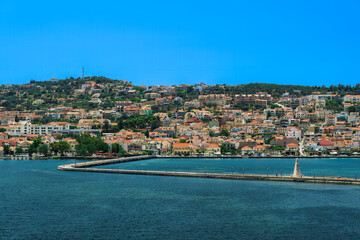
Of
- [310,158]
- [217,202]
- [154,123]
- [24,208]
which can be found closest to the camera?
[24,208]

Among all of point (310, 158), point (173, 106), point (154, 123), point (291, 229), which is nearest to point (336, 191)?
point (291, 229)

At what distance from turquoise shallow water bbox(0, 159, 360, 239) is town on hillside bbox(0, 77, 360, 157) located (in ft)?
149

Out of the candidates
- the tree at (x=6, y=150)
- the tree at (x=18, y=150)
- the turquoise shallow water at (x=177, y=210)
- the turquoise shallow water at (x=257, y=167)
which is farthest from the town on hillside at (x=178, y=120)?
the turquoise shallow water at (x=177, y=210)

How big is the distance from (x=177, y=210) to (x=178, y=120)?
→ 3721 inches

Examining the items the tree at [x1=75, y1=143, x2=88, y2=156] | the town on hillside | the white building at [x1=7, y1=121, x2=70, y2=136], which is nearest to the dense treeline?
the town on hillside

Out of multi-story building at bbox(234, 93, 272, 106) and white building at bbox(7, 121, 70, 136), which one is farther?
multi-story building at bbox(234, 93, 272, 106)

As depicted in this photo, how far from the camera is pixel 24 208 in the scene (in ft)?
100

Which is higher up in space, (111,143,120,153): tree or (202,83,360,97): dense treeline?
(202,83,360,97): dense treeline

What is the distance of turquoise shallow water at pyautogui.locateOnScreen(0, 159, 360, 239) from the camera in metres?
24.3

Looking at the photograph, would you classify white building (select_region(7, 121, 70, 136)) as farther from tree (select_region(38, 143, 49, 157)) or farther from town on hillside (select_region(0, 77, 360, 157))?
tree (select_region(38, 143, 49, 157))

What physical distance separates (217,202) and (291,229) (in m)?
8.48

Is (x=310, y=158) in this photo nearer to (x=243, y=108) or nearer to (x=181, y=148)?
(x=181, y=148)

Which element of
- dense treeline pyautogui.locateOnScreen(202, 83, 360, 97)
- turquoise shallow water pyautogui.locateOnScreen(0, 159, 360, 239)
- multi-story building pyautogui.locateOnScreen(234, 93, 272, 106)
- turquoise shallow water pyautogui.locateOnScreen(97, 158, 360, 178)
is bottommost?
turquoise shallow water pyautogui.locateOnScreen(0, 159, 360, 239)

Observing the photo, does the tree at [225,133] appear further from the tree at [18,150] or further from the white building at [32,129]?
the tree at [18,150]
